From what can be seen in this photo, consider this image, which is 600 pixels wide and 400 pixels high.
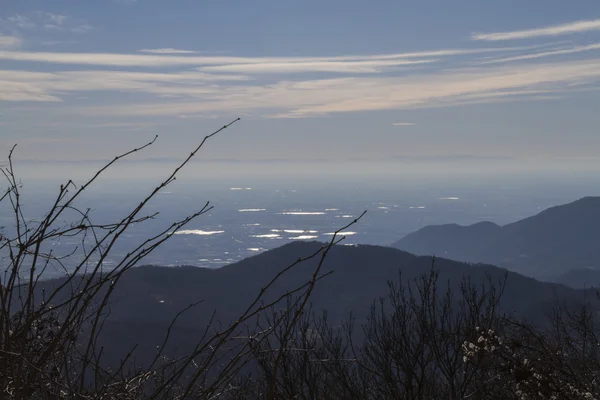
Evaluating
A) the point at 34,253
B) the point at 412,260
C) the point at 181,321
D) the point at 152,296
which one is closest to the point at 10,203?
the point at 34,253

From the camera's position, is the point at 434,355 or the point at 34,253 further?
the point at 434,355

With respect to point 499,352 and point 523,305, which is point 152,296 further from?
point 499,352

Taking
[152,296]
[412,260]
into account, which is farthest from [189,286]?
[412,260]

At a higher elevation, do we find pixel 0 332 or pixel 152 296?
pixel 0 332

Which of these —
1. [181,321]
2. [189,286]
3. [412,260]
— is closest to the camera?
[181,321]

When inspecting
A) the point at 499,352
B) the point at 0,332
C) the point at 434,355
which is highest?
the point at 0,332

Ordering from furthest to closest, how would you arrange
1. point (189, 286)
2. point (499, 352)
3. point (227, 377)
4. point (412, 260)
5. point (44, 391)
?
1. point (412, 260)
2. point (189, 286)
3. point (499, 352)
4. point (44, 391)
5. point (227, 377)

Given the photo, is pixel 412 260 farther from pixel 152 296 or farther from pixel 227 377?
pixel 227 377
